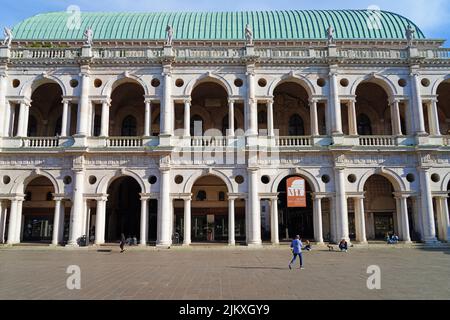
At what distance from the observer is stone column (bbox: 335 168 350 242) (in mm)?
26969

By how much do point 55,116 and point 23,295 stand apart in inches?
1046

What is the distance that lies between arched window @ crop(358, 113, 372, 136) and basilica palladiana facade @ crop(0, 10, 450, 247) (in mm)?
1925

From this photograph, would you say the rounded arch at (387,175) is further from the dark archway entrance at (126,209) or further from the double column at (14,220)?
the double column at (14,220)

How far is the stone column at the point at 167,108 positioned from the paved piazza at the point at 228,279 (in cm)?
1211

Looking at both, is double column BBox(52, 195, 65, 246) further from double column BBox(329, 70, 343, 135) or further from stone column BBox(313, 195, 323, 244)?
double column BBox(329, 70, 343, 135)

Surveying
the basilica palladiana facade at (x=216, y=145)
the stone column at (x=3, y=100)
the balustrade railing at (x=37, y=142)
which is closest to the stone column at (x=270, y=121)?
the basilica palladiana facade at (x=216, y=145)

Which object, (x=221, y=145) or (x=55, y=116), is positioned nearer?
(x=221, y=145)

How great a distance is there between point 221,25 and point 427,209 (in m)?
26.0

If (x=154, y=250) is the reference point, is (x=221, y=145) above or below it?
above

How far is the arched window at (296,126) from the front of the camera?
33.9m
